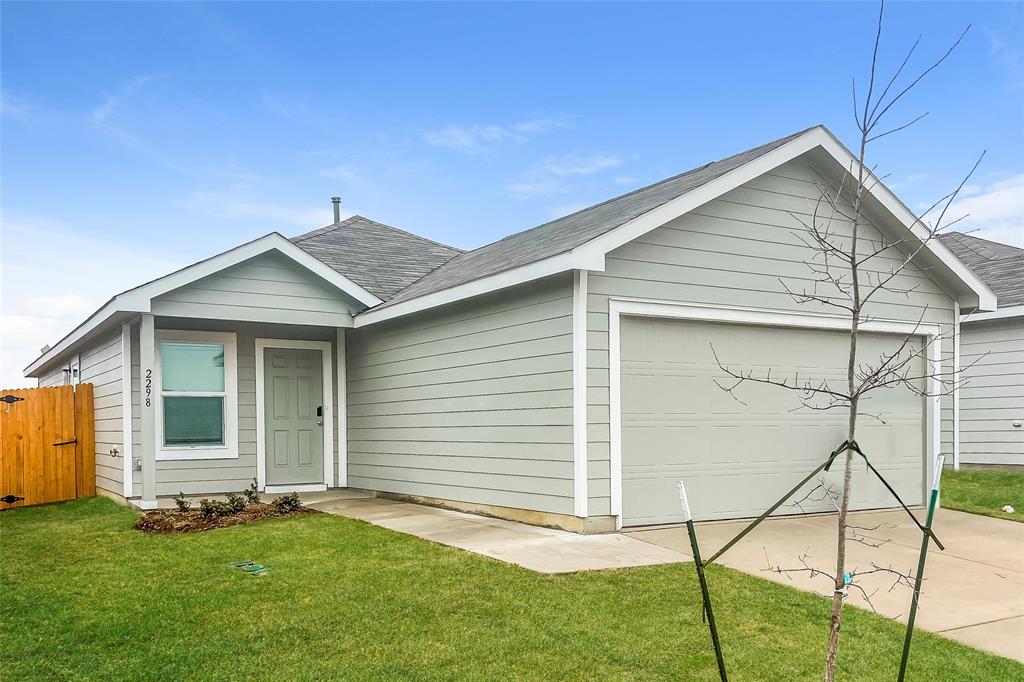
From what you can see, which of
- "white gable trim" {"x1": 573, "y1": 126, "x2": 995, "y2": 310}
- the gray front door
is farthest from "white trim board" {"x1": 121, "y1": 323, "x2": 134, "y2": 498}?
"white gable trim" {"x1": 573, "y1": 126, "x2": 995, "y2": 310}

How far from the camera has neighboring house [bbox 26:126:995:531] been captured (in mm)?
8234

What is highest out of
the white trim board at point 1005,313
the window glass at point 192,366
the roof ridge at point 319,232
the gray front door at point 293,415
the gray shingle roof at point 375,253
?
the roof ridge at point 319,232

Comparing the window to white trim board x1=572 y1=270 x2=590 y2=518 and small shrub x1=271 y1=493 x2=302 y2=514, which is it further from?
white trim board x1=572 y1=270 x2=590 y2=518

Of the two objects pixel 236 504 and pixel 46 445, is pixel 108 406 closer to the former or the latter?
pixel 46 445

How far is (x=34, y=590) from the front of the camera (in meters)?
6.39

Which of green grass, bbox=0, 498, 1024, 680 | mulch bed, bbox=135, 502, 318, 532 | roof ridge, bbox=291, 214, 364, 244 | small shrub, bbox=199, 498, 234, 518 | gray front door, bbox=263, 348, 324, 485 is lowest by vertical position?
mulch bed, bbox=135, 502, 318, 532

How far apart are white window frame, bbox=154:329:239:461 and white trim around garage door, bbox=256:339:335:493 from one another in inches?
12.5

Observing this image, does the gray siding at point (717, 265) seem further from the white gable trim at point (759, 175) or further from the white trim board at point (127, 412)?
the white trim board at point (127, 412)

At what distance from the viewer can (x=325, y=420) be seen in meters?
12.3

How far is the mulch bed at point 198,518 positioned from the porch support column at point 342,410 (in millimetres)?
2372

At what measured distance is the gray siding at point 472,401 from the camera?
827 centimetres

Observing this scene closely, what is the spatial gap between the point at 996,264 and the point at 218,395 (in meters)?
14.9

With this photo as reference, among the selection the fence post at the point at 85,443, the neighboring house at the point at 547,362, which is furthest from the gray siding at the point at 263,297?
the fence post at the point at 85,443

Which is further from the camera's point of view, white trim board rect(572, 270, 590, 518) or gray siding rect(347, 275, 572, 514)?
gray siding rect(347, 275, 572, 514)
